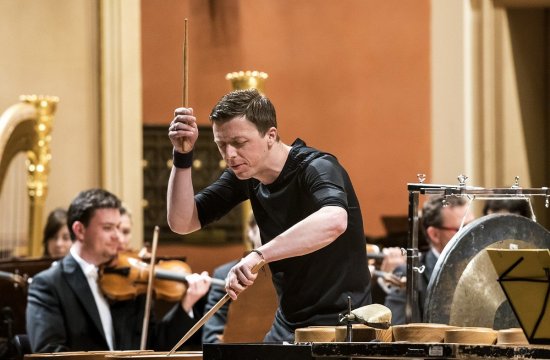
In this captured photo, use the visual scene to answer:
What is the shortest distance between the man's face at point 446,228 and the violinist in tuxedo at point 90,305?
1.30 meters

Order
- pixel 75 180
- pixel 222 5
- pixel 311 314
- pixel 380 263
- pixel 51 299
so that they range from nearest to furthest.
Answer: pixel 311 314
pixel 51 299
pixel 380 263
pixel 75 180
pixel 222 5

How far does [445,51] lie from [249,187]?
4.36 metres

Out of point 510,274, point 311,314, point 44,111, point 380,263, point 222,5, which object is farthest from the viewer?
point 222,5

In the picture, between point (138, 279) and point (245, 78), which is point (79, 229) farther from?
point (245, 78)

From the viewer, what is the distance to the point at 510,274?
149 inches

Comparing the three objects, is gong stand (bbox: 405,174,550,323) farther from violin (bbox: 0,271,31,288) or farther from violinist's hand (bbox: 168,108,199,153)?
violin (bbox: 0,271,31,288)

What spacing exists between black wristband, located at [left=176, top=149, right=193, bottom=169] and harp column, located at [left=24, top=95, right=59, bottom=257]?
376 centimetres

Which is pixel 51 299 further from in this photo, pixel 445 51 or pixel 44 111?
pixel 445 51

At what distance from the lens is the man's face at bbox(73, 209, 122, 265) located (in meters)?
6.52

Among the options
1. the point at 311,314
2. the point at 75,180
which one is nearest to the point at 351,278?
the point at 311,314

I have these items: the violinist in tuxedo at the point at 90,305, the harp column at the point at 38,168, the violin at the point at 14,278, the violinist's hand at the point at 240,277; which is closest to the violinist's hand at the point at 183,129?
the violinist's hand at the point at 240,277

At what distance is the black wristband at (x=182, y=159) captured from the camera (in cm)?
453

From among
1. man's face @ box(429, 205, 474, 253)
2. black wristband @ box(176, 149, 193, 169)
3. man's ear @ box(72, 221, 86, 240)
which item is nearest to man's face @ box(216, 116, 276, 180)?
black wristband @ box(176, 149, 193, 169)

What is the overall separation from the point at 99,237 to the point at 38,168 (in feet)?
6.21
